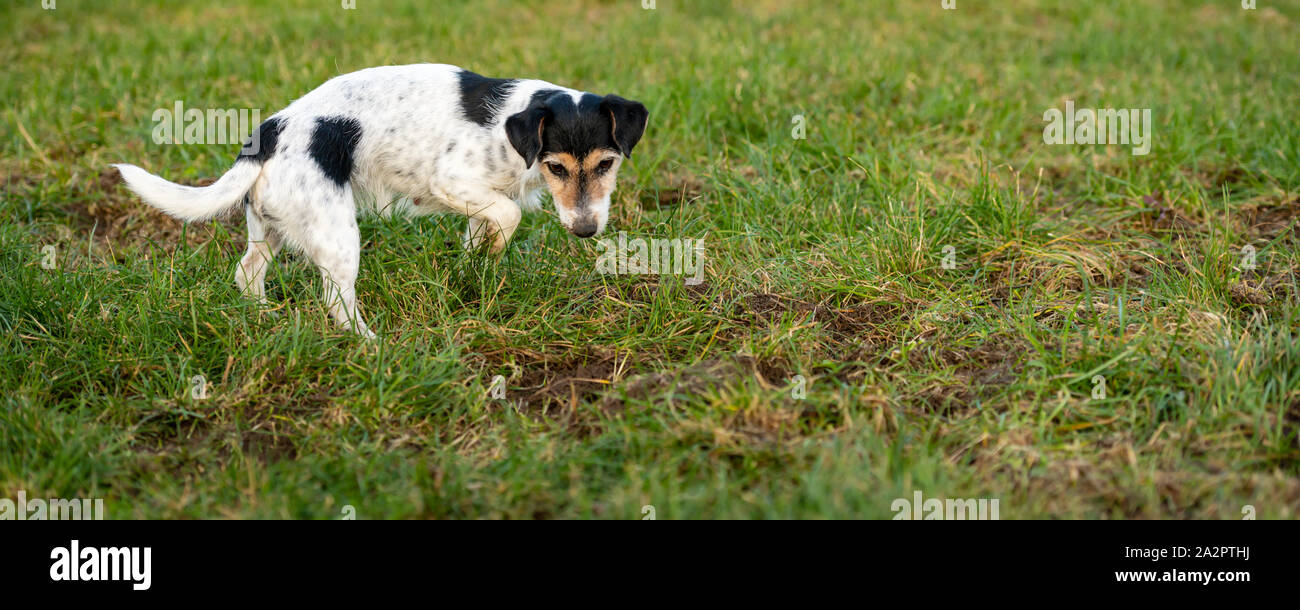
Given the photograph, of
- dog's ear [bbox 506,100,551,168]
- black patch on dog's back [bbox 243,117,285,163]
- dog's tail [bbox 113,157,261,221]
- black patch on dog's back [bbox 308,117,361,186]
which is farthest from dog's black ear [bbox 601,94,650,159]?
dog's tail [bbox 113,157,261,221]

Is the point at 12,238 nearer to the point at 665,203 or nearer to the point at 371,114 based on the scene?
the point at 371,114

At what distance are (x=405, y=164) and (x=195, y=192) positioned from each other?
0.90 meters

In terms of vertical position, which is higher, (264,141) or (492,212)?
(264,141)

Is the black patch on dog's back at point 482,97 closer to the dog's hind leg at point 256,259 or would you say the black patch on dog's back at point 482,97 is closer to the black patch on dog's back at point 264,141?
the black patch on dog's back at point 264,141

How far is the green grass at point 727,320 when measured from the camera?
3.42 m

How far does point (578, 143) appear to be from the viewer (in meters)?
4.48

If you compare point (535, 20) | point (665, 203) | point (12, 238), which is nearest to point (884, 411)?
point (665, 203)

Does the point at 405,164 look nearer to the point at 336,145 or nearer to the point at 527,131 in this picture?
the point at 336,145

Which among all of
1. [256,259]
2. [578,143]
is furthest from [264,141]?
[578,143]

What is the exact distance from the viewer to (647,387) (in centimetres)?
393

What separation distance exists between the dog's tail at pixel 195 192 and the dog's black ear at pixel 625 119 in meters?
1.51

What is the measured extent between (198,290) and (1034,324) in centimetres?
352

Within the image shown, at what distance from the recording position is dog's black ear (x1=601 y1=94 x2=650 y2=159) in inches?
177

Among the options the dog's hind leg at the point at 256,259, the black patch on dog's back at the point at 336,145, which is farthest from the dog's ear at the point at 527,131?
the dog's hind leg at the point at 256,259
